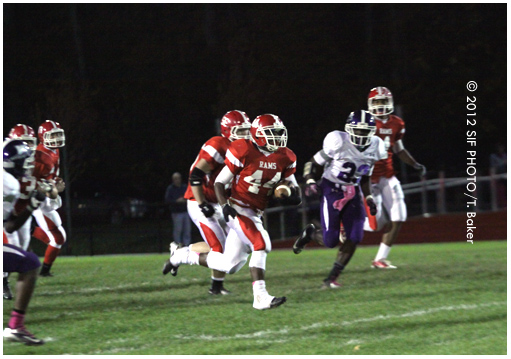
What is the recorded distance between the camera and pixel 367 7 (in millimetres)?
24797

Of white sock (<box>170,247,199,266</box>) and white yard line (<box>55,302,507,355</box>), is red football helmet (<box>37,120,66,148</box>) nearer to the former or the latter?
white sock (<box>170,247,199,266</box>)

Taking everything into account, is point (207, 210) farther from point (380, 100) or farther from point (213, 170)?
point (380, 100)

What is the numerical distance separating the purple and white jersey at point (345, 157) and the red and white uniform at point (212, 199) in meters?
1.04

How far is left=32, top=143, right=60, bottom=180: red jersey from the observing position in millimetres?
8031

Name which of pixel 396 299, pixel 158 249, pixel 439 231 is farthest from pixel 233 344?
pixel 439 231

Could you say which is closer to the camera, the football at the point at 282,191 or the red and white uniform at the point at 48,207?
the football at the point at 282,191

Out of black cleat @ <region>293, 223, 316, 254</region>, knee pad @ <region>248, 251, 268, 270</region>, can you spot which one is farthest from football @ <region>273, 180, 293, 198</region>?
black cleat @ <region>293, 223, 316, 254</region>

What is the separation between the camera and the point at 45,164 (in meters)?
8.11

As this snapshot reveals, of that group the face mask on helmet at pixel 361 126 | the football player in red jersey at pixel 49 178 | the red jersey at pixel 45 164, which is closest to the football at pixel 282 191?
the face mask on helmet at pixel 361 126

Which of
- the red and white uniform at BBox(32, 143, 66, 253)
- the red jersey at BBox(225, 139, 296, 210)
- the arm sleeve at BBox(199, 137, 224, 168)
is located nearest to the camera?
the red jersey at BBox(225, 139, 296, 210)

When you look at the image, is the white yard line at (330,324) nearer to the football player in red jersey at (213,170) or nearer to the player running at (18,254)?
the football player in red jersey at (213,170)

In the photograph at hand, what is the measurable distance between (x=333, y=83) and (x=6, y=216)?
1768 cm

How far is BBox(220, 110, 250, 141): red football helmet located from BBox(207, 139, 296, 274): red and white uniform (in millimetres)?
372

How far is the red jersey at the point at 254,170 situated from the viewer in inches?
240
